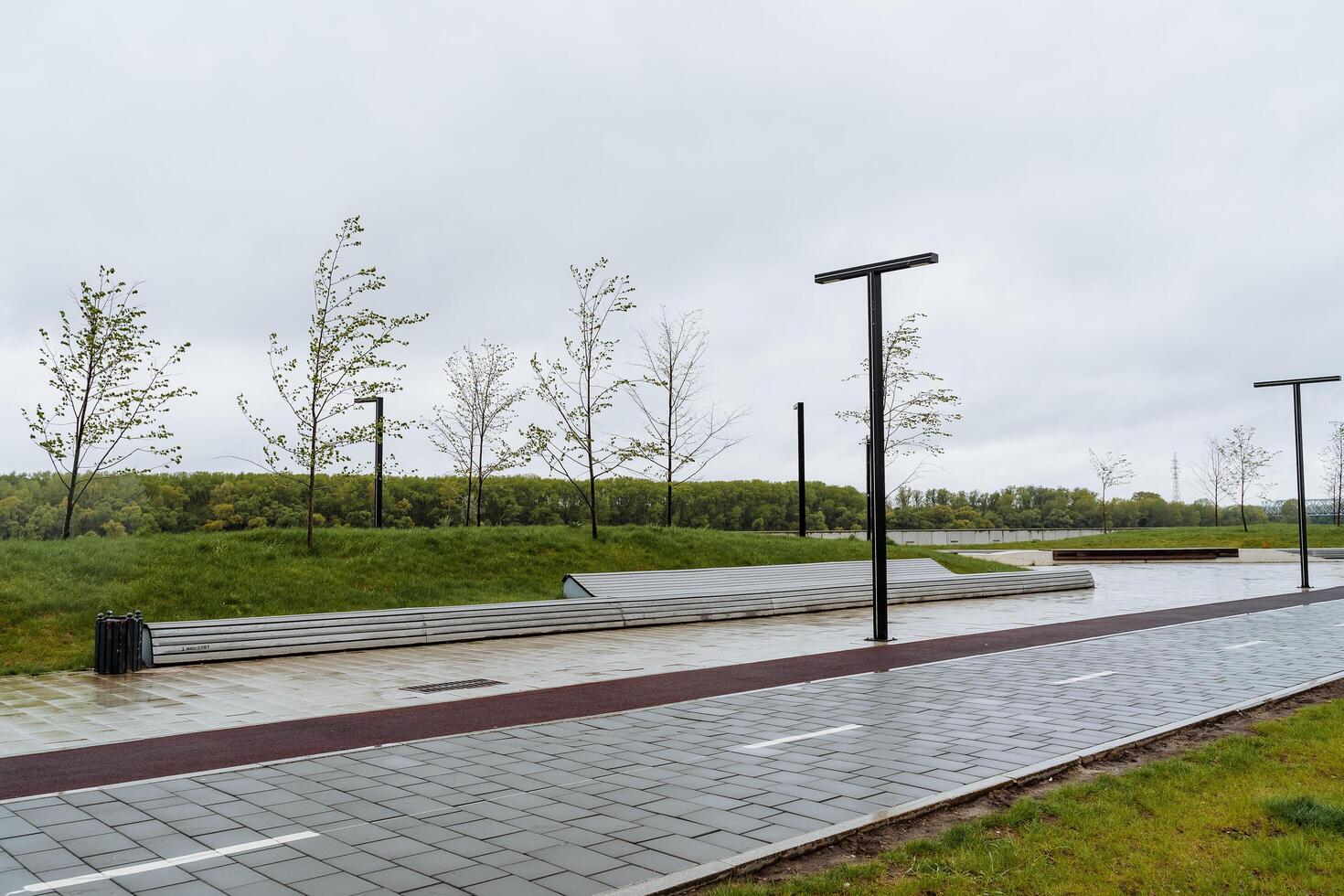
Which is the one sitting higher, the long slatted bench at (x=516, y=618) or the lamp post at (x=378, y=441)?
the lamp post at (x=378, y=441)

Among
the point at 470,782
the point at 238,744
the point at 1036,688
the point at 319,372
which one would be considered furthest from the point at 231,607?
the point at 1036,688

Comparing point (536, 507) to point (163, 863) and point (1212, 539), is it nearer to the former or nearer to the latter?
point (1212, 539)

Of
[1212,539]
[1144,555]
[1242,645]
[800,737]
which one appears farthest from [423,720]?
[1212,539]

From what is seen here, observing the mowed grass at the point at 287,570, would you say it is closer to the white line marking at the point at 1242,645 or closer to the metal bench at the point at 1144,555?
the white line marking at the point at 1242,645

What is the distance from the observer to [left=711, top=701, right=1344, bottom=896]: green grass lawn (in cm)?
453

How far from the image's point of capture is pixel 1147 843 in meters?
5.07

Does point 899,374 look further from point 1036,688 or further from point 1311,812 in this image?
point 1311,812

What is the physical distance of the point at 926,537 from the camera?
6450cm

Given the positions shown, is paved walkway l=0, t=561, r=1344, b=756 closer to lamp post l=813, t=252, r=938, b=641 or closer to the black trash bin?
the black trash bin

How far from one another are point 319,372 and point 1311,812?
58.8 ft

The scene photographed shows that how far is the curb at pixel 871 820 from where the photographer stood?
4613 millimetres

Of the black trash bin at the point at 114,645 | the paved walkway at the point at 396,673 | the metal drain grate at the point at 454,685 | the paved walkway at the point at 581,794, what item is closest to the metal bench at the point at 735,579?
the paved walkway at the point at 396,673

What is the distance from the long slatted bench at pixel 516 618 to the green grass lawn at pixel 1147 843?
10.7 metres

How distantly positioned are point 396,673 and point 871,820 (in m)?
7.94
